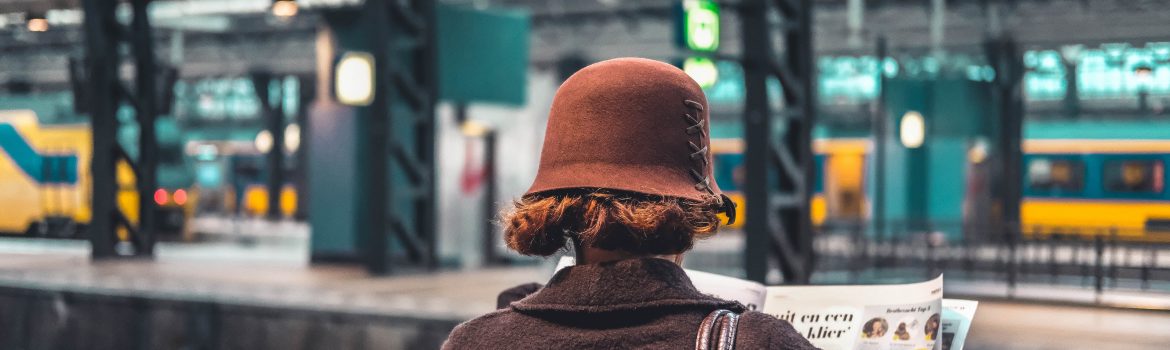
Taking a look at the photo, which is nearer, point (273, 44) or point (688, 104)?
point (688, 104)

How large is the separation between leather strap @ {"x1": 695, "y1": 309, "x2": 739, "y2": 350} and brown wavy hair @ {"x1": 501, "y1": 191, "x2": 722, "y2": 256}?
0.16 metres

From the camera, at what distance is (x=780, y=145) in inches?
500

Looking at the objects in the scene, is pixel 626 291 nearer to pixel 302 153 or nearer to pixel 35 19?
pixel 35 19

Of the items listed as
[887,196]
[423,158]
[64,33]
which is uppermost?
[64,33]

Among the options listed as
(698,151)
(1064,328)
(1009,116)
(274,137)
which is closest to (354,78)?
(1064,328)

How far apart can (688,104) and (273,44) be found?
37103 mm

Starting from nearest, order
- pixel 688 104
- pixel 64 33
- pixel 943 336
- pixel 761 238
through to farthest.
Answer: pixel 688 104 < pixel 943 336 < pixel 761 238 < pixel 64 33

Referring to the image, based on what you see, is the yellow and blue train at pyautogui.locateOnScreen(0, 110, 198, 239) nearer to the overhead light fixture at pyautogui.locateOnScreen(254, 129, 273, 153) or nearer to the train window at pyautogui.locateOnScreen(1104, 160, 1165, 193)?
the overhead light fixture at pyautogui.locateOnScreen(254, 129, 273, 153)

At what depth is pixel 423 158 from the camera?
1584 cm

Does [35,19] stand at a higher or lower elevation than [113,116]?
higher

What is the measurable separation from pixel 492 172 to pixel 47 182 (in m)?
14.2

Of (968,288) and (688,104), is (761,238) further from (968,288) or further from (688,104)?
(688,104)

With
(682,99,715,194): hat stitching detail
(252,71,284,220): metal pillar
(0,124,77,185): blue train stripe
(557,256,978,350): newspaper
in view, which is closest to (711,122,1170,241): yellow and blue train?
(0,124,77,185): blue train stripe

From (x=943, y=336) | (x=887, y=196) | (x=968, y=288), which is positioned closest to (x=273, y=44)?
(x=887, y=196)
